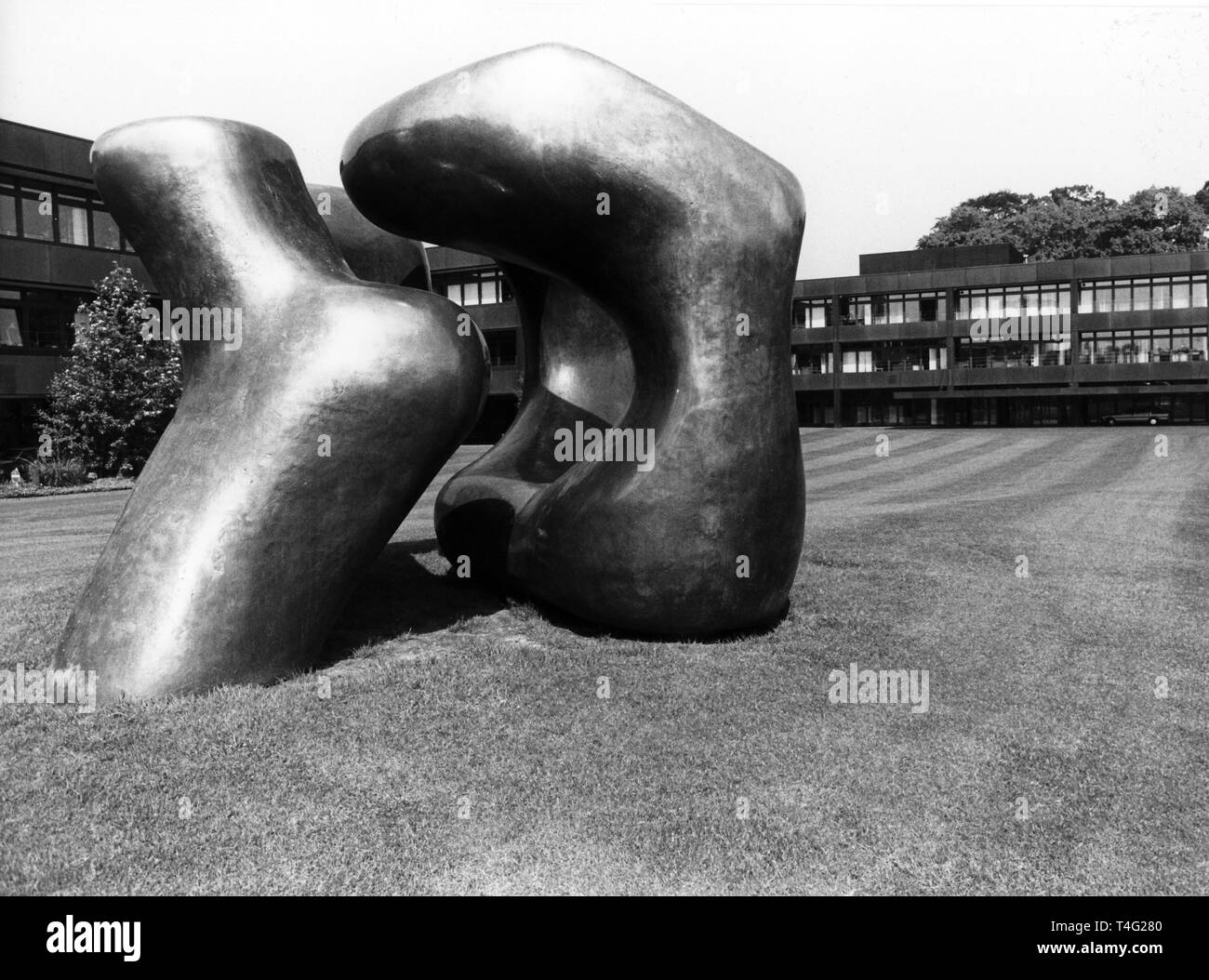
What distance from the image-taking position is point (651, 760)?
7.22 meters

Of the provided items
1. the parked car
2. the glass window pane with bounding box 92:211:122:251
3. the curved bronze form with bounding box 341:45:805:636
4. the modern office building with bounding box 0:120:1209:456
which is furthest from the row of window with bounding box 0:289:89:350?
the parked car

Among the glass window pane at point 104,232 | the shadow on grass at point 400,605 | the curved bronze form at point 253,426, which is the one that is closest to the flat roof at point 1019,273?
the glass window pane at point 104,232

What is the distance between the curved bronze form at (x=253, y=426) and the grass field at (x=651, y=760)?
2.00 ft

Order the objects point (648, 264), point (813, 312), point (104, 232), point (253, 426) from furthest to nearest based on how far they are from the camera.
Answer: point (813, 312)
point (104, 232)
point (648, 264)
point (253, 426)

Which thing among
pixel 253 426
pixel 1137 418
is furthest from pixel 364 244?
pixel 1137 418

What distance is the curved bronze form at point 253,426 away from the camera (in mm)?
8148

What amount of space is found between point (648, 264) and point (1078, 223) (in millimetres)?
90600

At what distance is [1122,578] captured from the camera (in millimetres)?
13336

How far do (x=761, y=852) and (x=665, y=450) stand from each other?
4.38 meters

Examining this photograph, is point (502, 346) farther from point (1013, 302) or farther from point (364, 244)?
point (364, 244)

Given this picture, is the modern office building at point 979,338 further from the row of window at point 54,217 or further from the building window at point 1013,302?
the row of window at point 54,217

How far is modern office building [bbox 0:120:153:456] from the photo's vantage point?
3866cm

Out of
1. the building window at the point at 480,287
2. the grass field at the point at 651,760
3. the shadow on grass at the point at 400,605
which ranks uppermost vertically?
the building window at the point at 480,287

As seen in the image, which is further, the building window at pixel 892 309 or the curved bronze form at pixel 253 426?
the building window at pixel 892 309
